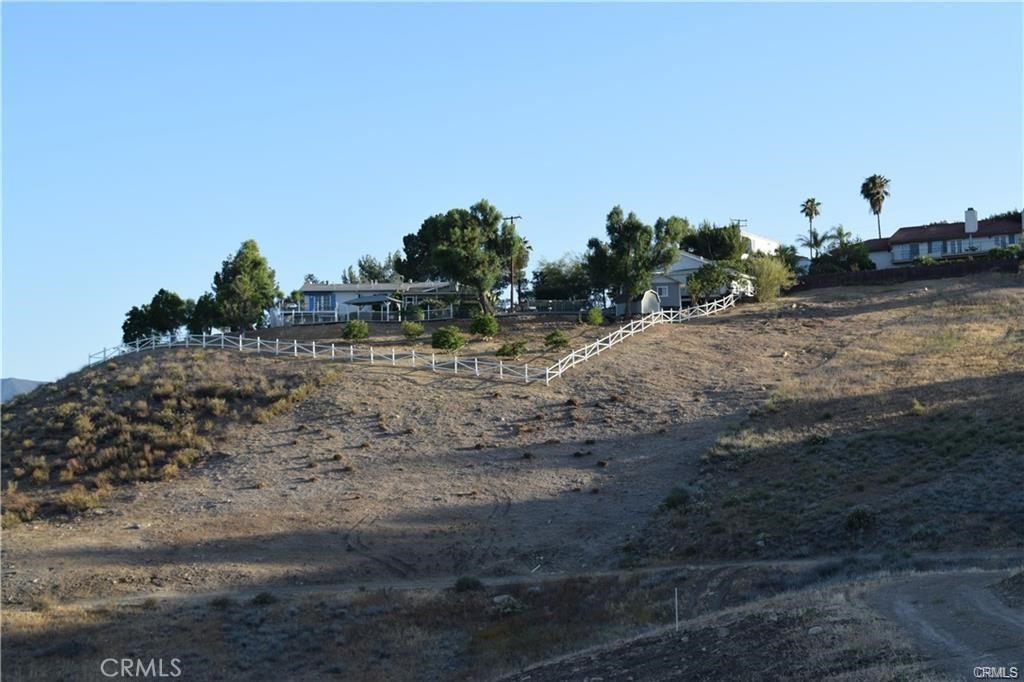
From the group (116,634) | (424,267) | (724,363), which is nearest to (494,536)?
(116,634)

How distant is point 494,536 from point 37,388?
3682cm

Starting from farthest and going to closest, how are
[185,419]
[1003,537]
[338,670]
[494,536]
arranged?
[185,419] < [494,536] < [1003,537] < [338,670]

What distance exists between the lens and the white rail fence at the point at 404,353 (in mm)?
62906

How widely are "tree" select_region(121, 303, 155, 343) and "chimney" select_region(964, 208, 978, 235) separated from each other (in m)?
73.9

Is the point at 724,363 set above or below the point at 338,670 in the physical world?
above

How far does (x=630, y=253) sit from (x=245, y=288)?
1052 inches

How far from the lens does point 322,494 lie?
48.3 m

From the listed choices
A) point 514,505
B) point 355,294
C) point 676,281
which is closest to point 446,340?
point 514,505

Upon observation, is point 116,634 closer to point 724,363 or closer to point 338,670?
point 338,670

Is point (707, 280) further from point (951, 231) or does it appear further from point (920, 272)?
point (951, 231)

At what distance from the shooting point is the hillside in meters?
32.6

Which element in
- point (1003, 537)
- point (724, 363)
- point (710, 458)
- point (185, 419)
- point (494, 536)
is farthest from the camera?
point (724, 363)

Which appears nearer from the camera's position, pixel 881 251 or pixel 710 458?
pixel 710 458

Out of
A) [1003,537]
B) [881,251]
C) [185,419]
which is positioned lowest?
[1003,537]
